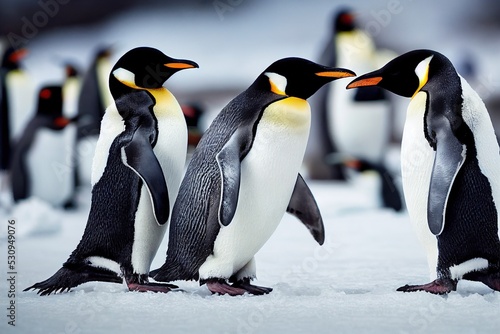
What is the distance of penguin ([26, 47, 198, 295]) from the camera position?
222cm

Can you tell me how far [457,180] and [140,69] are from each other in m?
0.88

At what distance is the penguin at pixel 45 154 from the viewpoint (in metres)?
4.33

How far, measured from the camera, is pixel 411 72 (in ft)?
7.38

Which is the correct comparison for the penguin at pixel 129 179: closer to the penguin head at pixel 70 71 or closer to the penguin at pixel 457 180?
the penguin at pixel 457 180

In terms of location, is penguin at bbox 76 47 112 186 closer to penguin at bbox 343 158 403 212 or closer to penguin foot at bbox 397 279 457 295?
penguin at bbox 343 158 403 212

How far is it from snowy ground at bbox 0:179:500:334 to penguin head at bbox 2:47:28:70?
3160 millimetres

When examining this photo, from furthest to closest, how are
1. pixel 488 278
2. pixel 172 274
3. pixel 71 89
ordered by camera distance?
pixel 71 89
pixel 172 274
pixel 488 278

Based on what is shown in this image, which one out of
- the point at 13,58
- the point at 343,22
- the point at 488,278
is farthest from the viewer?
the point at 13,58


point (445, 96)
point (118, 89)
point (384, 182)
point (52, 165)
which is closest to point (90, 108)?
point (52, 165)

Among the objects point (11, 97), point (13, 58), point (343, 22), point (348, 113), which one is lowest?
point (348, 113)

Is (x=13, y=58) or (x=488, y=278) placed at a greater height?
(x=13, y=58)

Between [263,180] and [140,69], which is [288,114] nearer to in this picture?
[263,180]

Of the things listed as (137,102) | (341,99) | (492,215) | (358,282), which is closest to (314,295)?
(358,282)

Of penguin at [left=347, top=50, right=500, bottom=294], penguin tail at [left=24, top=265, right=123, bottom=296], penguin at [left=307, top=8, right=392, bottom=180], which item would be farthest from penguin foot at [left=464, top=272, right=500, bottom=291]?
penguin at [left=307, top=8, right=392, bottom=180]
